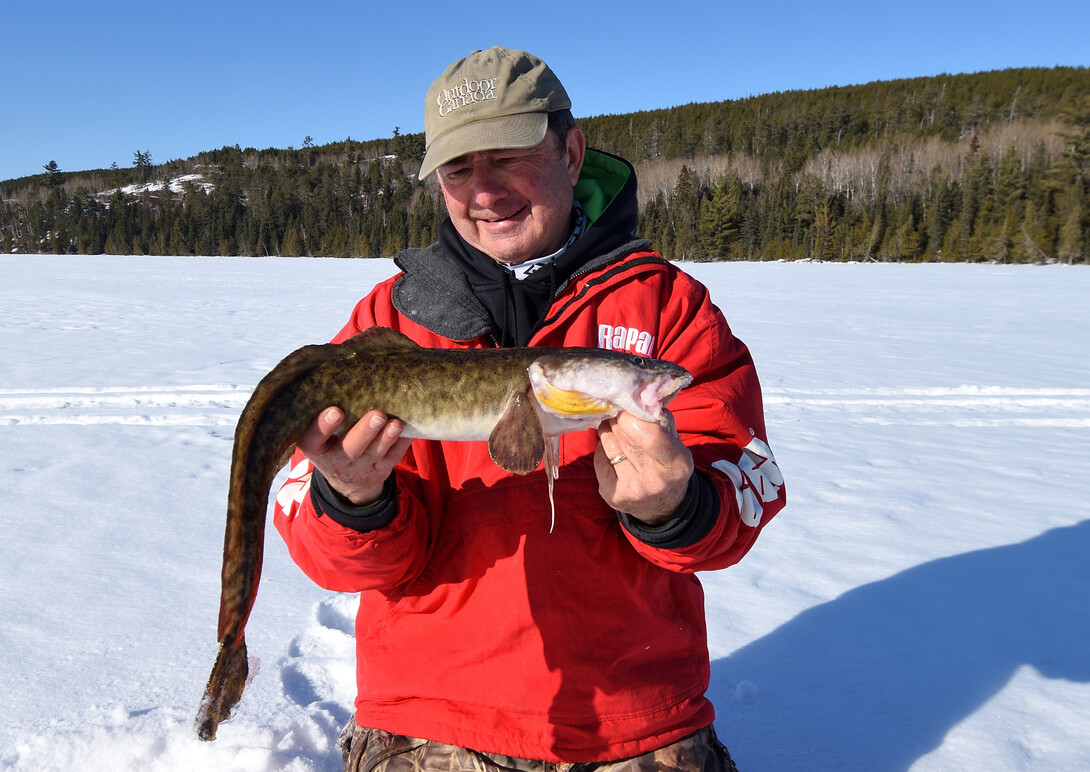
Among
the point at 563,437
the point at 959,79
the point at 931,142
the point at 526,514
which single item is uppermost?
the point at 959,79

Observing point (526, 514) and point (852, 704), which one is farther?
point (852, 704)

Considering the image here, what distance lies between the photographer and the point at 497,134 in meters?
2.41

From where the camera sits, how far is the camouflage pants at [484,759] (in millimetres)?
2285

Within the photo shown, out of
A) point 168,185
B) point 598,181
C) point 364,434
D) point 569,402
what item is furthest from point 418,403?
point 168,185

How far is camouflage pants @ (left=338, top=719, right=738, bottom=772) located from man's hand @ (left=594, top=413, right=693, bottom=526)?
2.73 feet

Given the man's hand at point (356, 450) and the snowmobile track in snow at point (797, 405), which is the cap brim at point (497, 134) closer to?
the man's hand at point (356, 450)

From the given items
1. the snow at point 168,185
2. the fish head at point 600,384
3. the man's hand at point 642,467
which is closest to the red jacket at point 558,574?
the man's hand at point 642,467

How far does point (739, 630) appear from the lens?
3883 mm

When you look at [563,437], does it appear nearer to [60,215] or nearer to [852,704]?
[852,704]

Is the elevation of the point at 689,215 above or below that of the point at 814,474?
above

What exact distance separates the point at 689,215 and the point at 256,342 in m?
73.9

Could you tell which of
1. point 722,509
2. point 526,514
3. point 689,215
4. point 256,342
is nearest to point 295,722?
point 526,514

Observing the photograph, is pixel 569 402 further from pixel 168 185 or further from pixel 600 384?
pixel 168 185

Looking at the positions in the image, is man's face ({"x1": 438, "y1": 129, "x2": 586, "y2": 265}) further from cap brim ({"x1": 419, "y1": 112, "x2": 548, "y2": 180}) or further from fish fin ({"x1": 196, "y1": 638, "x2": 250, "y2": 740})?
fish fin ({"x1": 196, "y1": 638, "x2": 250, "y2": 740})
